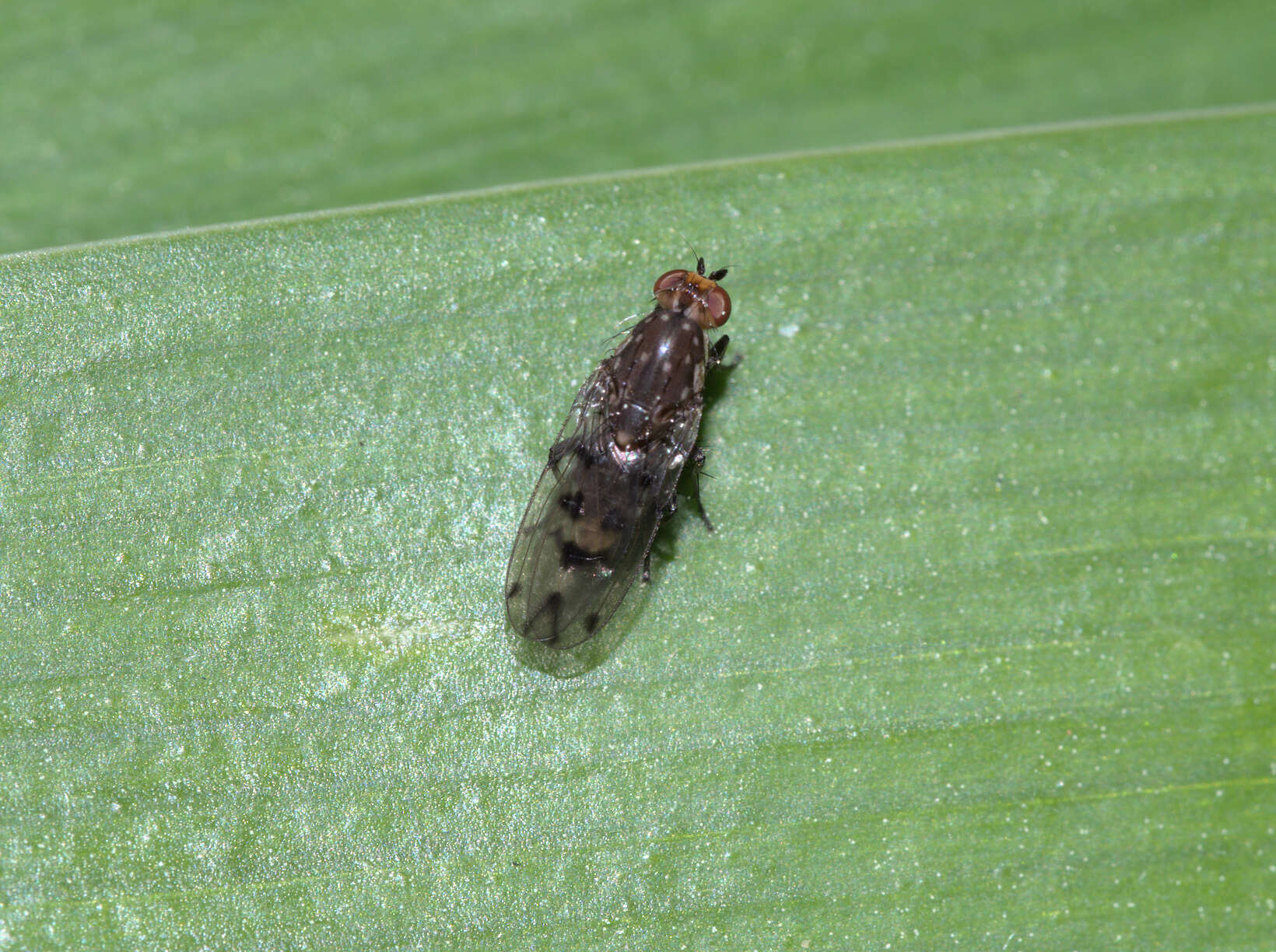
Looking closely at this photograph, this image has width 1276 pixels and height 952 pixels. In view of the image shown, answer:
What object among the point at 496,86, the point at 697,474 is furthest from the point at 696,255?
the point at 496,86

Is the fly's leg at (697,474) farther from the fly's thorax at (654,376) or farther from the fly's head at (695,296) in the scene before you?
the fly's head at (695,296)

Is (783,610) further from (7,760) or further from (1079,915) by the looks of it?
(7,760)

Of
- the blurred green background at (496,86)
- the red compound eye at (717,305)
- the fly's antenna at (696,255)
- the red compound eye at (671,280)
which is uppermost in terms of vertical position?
the blurred green background at (496,86)

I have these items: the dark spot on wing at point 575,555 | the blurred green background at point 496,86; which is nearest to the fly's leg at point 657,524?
the dark spot on wing at point 575,555

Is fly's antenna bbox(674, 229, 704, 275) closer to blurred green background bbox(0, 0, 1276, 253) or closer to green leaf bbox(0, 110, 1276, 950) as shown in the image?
green leaf bbox(0, 110, 1276, 950)

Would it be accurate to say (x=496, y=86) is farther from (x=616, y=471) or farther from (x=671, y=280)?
(x=616, y=471)

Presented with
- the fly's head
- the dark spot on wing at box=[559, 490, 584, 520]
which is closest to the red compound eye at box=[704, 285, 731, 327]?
the fly's head
